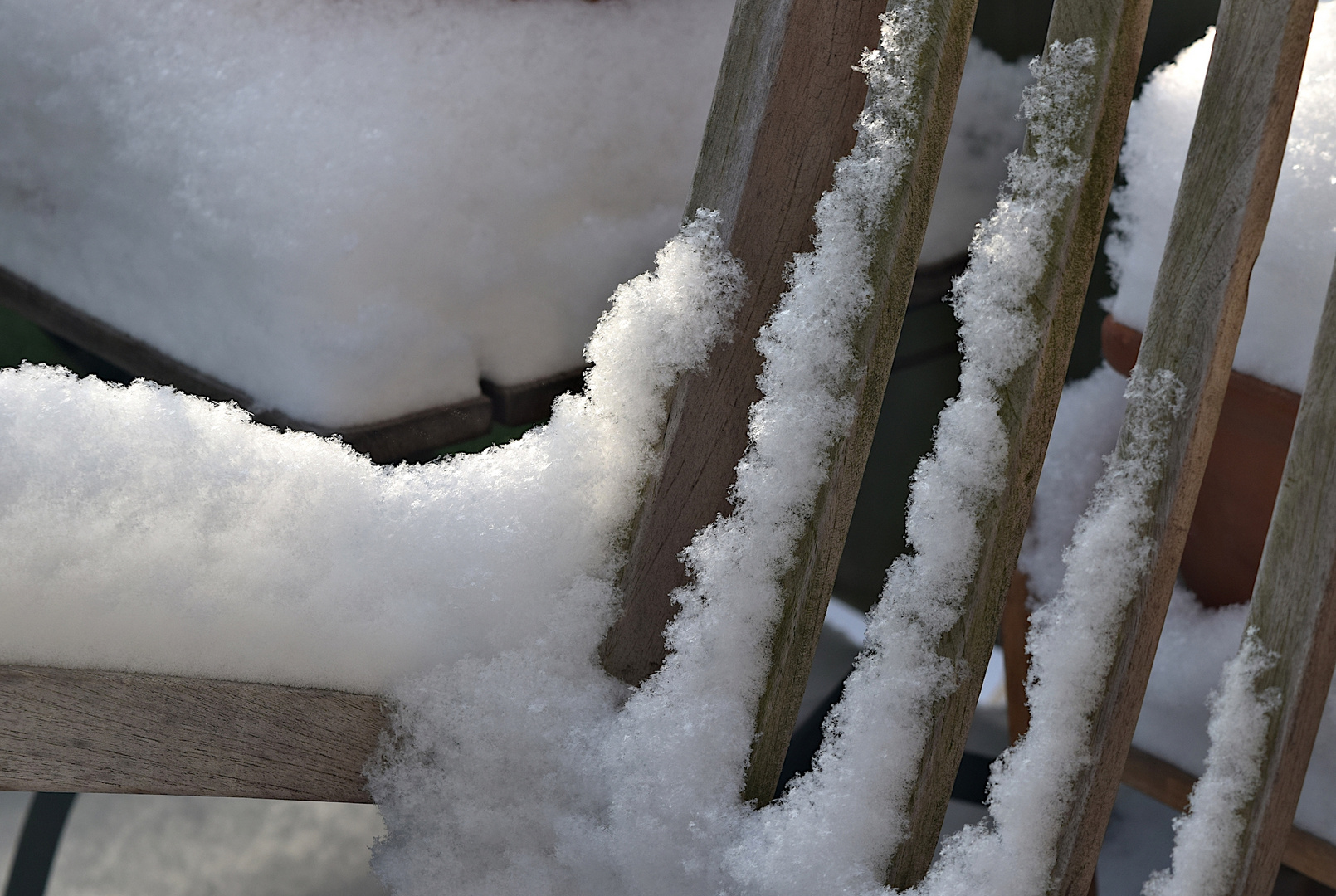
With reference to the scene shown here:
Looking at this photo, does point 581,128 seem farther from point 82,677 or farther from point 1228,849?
point 1228,849

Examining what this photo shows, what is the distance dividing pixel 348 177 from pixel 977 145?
2.65ft

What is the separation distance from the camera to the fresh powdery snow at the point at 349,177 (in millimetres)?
991

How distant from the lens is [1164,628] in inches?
46.2

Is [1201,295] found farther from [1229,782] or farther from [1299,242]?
[1299,242]

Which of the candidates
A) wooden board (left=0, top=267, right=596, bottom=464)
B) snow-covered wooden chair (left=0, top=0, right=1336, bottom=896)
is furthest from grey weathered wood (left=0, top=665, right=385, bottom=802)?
wooden board (left=0, top=267, right=596, bottom=464)

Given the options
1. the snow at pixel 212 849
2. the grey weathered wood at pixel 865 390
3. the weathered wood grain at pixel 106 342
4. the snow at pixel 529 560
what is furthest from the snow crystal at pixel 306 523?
the snow at pixel 212 849

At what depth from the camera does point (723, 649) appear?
2.25 ft

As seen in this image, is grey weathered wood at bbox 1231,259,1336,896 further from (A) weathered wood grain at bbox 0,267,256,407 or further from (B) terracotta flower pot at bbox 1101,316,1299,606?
(A) weathered wood grain at bbox 0,267,256,407

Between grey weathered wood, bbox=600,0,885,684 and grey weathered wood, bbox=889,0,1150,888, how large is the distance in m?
0.14

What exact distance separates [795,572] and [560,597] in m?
0.17

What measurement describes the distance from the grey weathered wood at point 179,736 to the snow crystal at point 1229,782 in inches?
20.9

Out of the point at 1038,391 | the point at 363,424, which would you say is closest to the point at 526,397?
the point at 363,424

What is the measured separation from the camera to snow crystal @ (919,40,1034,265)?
1.34 m

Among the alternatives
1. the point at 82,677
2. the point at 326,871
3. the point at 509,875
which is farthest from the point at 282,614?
the point at 326,871
